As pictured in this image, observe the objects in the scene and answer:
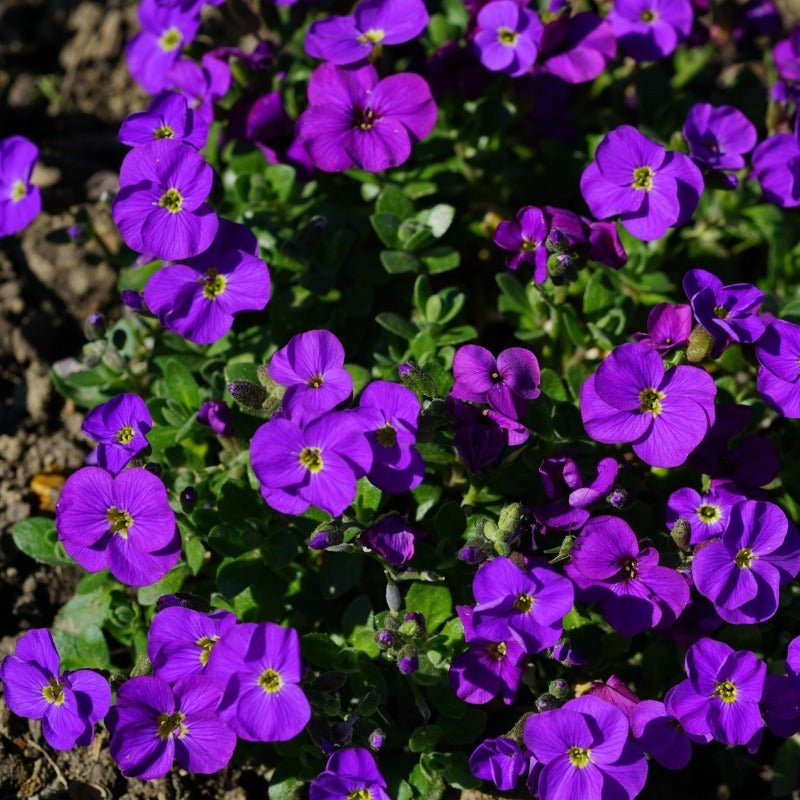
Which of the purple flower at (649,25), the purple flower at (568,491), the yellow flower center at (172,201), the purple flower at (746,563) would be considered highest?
the yellow flower center at (172,201)

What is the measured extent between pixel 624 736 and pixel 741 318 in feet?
6.22

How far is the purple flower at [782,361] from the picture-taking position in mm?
4414

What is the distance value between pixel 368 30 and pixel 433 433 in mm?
2382

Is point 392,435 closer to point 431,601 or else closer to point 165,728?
point 431,601

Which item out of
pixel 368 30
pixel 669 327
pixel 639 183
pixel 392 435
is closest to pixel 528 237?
pixel 639 183

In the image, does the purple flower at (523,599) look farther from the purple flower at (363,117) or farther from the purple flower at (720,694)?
the purple flower at (363,117)

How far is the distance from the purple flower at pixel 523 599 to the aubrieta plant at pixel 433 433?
1 cm

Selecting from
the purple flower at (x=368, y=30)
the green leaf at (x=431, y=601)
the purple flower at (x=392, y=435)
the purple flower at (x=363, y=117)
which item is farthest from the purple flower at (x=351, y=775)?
the purple flower at (x=368, y=30)

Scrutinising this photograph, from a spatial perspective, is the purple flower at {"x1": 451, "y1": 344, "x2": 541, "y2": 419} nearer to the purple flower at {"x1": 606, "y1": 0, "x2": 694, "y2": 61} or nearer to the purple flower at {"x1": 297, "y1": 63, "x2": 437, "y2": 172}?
the purple flower at {"x1": 297, "y1": 63, "x2": 437, "y2": 172}

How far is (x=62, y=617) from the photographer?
5320 millimetres

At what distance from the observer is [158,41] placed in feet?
20.8

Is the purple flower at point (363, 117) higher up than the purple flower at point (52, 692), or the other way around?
the purple flower at point (363, 117)

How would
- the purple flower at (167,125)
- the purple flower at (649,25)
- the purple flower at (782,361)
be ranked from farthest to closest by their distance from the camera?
the purple flower at (649,25), the purple flower at (167,125), the purple flower at (782,361)

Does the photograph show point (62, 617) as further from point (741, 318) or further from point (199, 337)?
point (741, 318)
